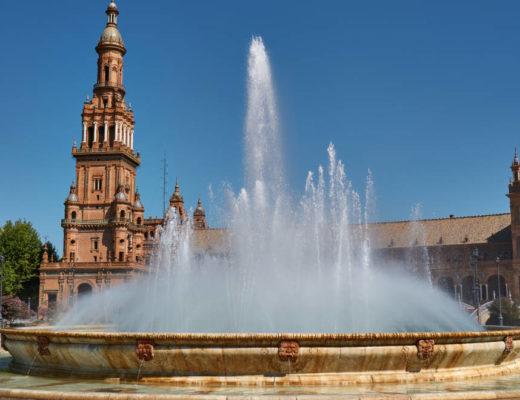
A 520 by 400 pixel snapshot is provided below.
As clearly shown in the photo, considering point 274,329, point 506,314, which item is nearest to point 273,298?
point 274,329

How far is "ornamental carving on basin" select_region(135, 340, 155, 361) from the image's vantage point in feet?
37.0

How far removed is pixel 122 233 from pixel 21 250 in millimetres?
12368

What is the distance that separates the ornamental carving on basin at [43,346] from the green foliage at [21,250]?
2436 inches

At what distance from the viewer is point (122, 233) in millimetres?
82625

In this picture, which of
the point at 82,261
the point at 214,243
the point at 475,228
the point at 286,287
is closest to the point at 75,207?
the point at 82,261

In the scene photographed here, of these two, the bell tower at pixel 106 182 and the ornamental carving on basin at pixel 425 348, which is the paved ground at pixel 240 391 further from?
the bell tower at pixel 106 182

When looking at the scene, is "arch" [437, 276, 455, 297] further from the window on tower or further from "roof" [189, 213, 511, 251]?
the window on tower

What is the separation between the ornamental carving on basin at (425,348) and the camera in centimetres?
1134

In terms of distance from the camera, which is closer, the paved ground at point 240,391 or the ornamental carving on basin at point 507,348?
the paved ground at point 240,391

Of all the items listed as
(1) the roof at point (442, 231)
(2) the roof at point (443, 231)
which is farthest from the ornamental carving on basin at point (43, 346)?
(2) the roof at point (443, 231)

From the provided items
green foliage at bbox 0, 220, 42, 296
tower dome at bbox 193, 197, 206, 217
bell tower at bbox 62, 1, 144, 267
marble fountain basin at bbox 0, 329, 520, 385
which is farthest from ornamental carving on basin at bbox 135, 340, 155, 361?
tower dome at bbox 193, 197, 206, 217

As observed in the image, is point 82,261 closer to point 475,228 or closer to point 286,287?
point 475,228

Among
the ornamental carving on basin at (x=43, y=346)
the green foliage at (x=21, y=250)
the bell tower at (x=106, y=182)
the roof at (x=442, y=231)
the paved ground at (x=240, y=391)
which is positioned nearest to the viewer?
the paved ground at (x=240, y=391)

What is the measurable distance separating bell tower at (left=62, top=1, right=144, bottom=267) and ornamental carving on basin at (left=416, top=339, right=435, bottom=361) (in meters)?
71.6
